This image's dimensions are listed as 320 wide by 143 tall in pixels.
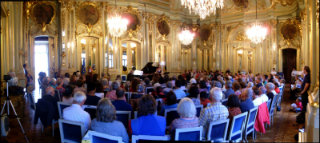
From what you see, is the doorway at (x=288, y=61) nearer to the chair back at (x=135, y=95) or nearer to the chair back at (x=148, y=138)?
the chair back at (x=135, y=95)

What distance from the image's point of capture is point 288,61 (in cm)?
1680

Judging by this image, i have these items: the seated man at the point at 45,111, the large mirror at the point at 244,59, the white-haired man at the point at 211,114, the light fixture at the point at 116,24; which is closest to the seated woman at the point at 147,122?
the white-haired man at the point at 211,114

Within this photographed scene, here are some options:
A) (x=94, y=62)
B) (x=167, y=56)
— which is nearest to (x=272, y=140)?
(x=94, y=62)

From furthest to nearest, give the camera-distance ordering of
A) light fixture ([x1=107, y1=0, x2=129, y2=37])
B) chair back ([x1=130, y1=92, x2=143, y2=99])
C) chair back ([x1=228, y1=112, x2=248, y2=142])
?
light fixture ([x1=107, y1=0, x2=129, y2=37]), chair back ([x1=130, y1=92, x2=143, y2=99]), chair back ([x1=228, y1=112, x2=248, y2=142])

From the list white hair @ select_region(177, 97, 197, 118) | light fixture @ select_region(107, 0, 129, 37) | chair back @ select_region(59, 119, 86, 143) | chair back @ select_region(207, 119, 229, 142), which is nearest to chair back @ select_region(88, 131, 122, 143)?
chair back @ select_region(59, 119, 86, 143)

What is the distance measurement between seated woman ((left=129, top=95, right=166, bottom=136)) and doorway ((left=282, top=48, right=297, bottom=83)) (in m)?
16.1

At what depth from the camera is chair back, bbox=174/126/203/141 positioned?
2.62m

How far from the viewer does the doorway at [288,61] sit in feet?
54.5

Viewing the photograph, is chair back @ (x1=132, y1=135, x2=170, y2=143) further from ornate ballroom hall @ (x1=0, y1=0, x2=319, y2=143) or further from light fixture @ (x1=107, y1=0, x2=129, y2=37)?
light fixture @ (x1=107, y1=0, x2=129, y2=37)

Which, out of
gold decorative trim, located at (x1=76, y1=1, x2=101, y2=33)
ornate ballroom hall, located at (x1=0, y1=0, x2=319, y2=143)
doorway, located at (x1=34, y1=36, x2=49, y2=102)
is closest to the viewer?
ornate ballroom hall, located at (x1=0, y1=0, x2=319, y2=143)

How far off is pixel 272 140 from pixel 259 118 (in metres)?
0.51

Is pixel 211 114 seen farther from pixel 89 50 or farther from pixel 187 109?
pixel 89 50

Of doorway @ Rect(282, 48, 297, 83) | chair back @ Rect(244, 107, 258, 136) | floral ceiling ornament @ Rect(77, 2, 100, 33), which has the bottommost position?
chair back @ Rect(244, 107, 258, 136)

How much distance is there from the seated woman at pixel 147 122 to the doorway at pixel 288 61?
16062mm
